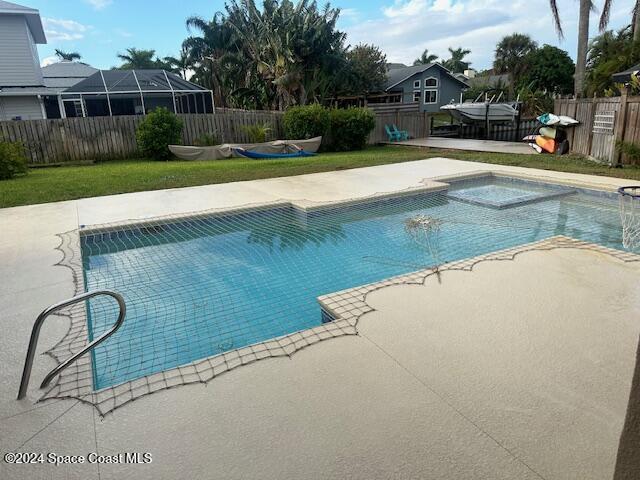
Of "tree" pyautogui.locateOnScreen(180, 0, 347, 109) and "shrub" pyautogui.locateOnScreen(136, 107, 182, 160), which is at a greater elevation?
"tree" pyautogui.locateOnScreen(180, 0, 347, 109)

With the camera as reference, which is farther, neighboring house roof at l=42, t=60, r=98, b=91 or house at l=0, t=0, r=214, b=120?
neighboring house roof at l=42, t=60, r=98, b=91

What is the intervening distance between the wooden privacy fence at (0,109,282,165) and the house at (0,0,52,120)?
7.51 metres

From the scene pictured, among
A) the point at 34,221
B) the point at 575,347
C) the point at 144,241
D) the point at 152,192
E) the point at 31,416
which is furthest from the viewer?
the point at 152,192

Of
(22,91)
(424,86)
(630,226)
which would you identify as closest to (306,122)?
(630,226)

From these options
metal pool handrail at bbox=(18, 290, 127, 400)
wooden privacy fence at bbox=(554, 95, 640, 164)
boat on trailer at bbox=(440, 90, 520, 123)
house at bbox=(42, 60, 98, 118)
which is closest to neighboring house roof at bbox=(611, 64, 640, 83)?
wooden privacy fence at bbox=(554, 95, 640, 164)

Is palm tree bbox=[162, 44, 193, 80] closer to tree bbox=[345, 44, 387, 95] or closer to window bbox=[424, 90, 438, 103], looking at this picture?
tree bbox=[345, 44, 387, 95]

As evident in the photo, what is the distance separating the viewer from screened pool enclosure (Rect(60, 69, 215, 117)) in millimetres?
18828

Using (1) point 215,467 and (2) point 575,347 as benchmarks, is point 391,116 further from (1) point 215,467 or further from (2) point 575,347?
(1) point 215,467

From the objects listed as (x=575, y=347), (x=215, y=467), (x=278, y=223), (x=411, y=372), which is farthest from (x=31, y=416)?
(x=278, y=223)

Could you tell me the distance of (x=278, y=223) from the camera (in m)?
6.60

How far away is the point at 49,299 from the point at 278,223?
3411mm

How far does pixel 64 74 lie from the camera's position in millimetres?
26000

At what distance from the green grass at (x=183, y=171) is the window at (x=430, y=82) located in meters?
24.5

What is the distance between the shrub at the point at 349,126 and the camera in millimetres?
14508
